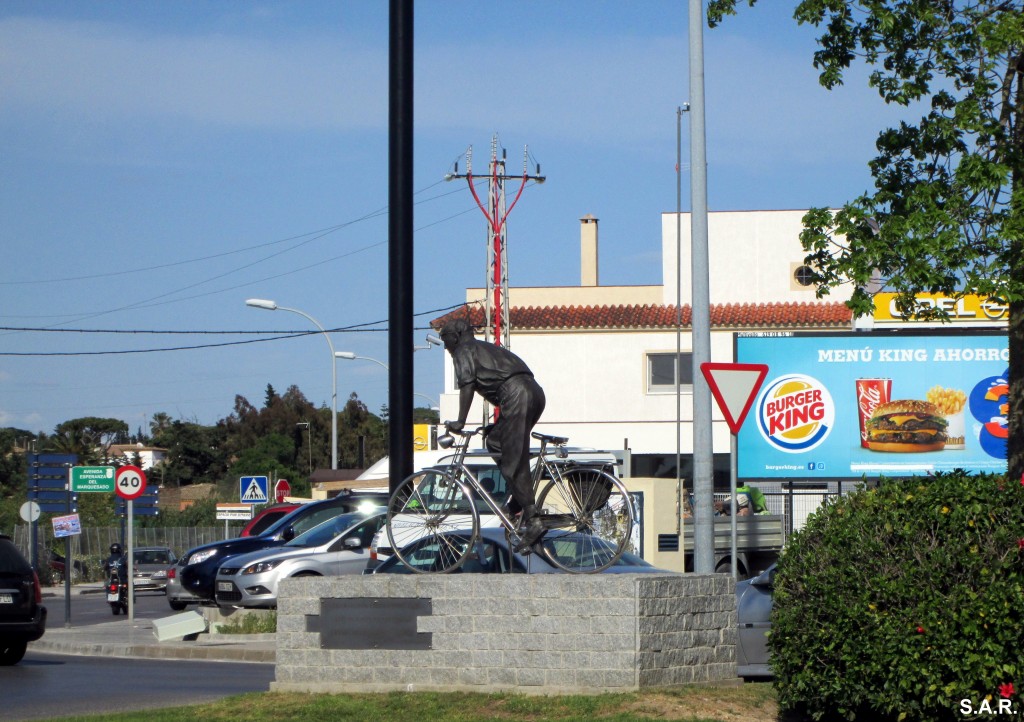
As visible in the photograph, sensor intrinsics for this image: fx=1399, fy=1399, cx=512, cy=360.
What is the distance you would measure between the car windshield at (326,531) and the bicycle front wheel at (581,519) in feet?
32.3

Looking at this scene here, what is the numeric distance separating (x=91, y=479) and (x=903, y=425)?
16537 millimetres

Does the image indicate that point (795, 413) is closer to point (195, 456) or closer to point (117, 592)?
point (117, 592)

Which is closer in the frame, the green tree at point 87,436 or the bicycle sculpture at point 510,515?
the bicycle sculpture at point 510,515

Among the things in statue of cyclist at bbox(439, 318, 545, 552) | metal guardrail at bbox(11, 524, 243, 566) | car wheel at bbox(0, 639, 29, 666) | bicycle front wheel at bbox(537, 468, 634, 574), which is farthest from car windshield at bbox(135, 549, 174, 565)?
statue of cyclist at bbox(439, 318, 545, 552)

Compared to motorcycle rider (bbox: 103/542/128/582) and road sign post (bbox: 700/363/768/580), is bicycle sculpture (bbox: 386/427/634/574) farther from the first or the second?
motorcycle rider (bbox: 103/542/128/582)

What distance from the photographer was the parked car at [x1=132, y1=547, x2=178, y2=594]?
39.1 meters

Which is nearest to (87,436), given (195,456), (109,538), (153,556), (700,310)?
(195,456)

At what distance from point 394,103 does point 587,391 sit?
31.4 metres

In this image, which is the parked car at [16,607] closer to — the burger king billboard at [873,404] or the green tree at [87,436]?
the burger king billboard at [873,404]

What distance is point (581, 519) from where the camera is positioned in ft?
34.3

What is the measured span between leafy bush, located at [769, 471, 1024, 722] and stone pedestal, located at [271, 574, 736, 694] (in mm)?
1598

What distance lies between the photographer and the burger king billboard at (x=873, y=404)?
94.3ft

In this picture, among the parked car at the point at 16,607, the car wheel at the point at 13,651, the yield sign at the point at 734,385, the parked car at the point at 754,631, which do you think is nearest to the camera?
the parked car at the point at 754,631

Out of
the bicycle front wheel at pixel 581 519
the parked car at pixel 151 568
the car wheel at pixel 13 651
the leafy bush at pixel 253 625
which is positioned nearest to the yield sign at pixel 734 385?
the bicycle front wheel at pixel 581 519
